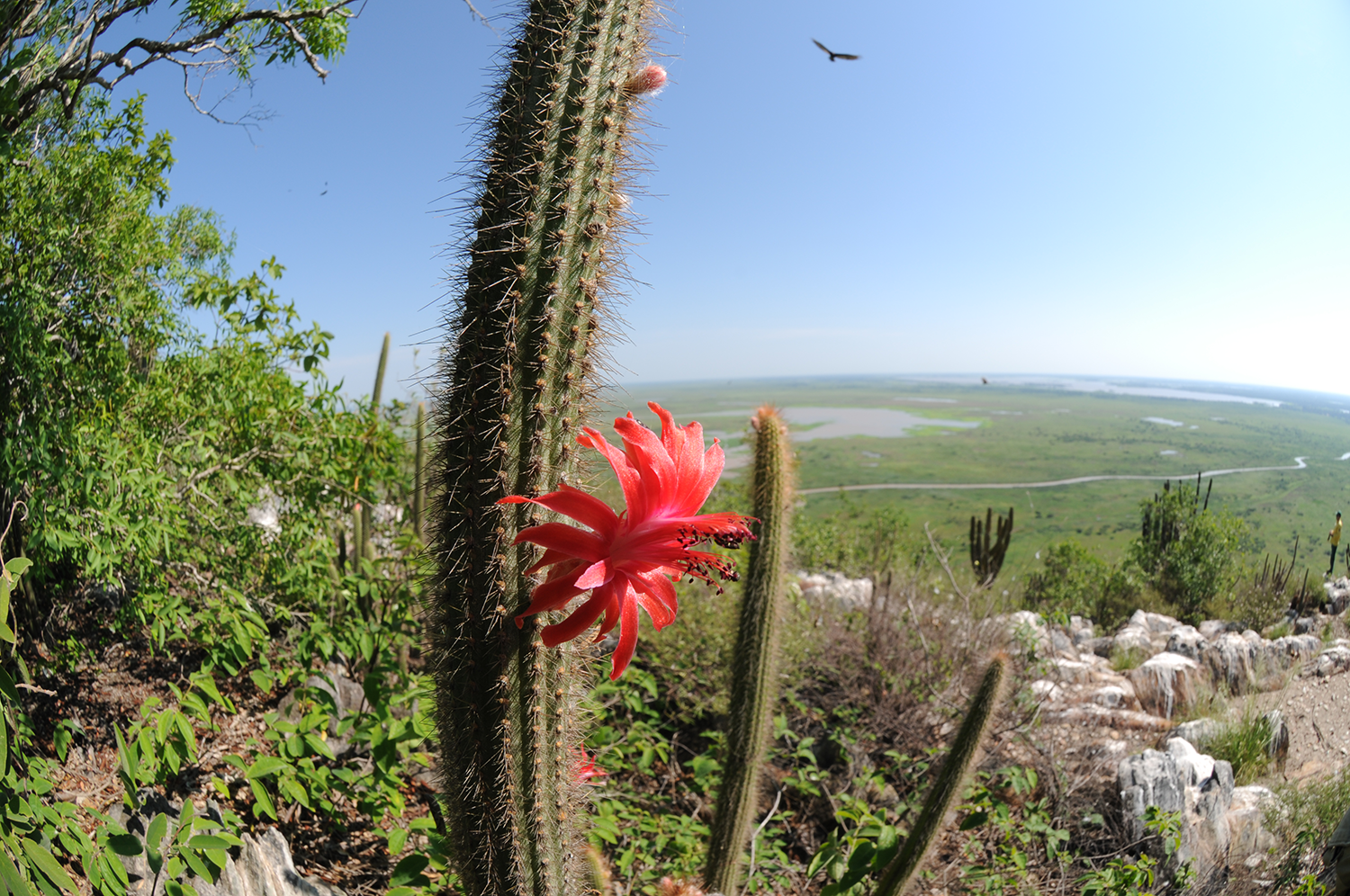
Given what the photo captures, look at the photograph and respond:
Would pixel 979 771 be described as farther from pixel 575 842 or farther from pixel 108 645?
pixel 108 645

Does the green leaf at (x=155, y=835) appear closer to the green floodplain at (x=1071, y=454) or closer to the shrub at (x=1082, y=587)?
the green floodplain at (x=1071, y=454)

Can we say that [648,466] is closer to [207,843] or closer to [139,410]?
[207,843]

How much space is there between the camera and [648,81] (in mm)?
1356

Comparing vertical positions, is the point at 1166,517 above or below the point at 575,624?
below

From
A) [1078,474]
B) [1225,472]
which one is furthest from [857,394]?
[1225,472]

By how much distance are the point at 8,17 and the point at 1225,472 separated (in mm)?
13751

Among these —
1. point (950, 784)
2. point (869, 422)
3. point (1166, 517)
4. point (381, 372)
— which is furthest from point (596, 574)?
point (869, 422)

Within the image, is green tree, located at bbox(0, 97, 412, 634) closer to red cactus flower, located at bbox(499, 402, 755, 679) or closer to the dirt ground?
red cactus flower, located at bbox(499, 402, 755, 679)

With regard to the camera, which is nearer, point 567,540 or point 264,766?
point 567,540

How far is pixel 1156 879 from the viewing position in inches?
121

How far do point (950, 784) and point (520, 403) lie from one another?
2.39 metres

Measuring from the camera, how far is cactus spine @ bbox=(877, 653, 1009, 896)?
241cm

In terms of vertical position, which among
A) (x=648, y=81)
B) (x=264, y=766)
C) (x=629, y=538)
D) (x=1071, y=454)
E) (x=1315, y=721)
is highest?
(x=648, y=81)

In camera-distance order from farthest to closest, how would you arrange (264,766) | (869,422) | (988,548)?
(869,422) → (988,548) → (264,766)
